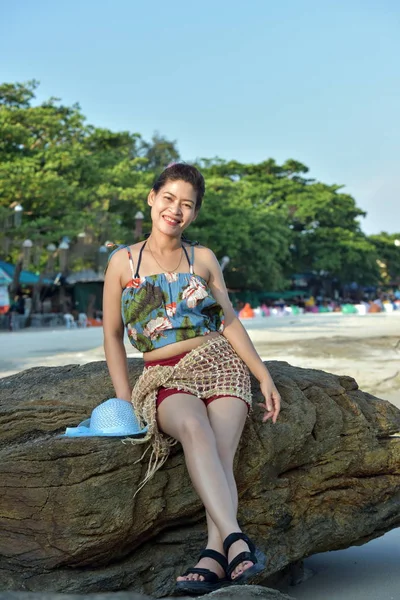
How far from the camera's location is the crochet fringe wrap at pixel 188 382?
296 centimetres

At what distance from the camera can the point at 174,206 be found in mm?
3354

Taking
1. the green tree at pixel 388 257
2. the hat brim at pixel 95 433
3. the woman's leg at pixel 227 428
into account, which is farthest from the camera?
the green tree at pixel 388 257

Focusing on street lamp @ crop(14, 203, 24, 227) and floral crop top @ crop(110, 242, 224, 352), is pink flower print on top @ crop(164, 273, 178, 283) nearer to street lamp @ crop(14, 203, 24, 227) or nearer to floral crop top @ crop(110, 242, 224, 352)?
floral crop top @ crop(110, 242, 224, 352)

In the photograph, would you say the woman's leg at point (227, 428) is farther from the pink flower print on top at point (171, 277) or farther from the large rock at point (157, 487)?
the pink flower print on top at point (171, 277)

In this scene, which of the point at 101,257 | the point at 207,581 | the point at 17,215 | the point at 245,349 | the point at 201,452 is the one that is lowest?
the point at 207,581

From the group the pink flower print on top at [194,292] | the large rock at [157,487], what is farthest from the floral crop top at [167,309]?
the large rock at [157,487]

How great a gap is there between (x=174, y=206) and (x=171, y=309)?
47 cm

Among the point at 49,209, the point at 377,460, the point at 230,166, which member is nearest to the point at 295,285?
the point at 230,166

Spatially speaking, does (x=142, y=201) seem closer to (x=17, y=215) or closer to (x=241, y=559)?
(x=17, y=215)

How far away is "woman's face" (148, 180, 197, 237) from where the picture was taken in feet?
11.0

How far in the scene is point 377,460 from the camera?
3.64m

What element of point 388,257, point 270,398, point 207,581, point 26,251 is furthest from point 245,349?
point 388,257

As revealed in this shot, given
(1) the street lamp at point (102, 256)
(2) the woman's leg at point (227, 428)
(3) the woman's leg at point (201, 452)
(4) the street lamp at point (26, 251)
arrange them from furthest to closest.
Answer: (1) the street lamp at point (102, 256) → (4) the street lamp at point (26, 251) → (2) the woman's leg at point (227, 428) → (3) the woman's leg at point (201, 452)

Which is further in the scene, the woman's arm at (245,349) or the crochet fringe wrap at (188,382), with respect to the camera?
the woman's arm at (245,349)
